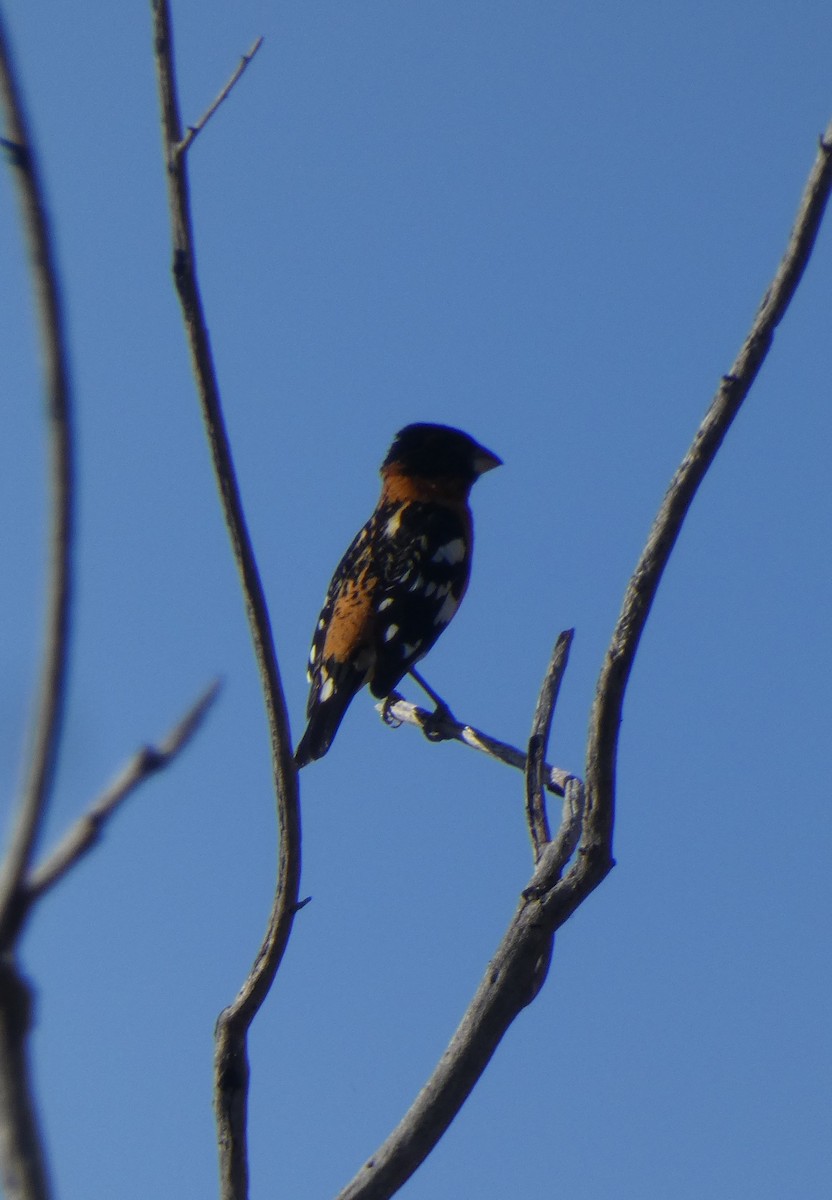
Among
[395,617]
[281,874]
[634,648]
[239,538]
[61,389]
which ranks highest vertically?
[395,617]

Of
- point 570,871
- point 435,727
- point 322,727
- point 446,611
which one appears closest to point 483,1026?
point 570,871

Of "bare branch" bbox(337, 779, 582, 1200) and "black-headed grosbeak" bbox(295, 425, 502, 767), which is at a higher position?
"black-headed grosbeak" bbox(295, 425, 502, 767)

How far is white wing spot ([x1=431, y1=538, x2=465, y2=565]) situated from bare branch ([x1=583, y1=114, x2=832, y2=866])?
497 centimetres

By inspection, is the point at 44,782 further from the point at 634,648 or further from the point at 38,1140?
the point at 634,648

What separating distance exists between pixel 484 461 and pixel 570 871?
587 cm

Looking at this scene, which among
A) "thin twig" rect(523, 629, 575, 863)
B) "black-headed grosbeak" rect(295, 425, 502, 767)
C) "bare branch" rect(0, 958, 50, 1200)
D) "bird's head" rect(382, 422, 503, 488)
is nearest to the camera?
"bare branch" rect(0, 958, 50, 1200)

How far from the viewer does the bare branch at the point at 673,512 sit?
7.13ft

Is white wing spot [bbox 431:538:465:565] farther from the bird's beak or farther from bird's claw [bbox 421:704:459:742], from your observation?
bird's claw [bbox 421:704:459:742]

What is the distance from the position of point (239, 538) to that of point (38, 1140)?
1575 millimetres

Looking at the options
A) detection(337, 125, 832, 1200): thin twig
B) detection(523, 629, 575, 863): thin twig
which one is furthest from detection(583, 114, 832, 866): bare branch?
detection(523, 629, 575, 863): thin twig

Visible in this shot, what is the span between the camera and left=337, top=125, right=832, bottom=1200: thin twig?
250 centimetres

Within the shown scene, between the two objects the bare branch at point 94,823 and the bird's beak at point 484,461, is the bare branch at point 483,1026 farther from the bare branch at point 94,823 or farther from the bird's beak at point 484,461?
the bird's beak at point 484,461

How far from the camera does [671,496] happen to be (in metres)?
2.60

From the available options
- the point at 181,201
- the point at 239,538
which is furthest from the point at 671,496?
the point at 181,201
